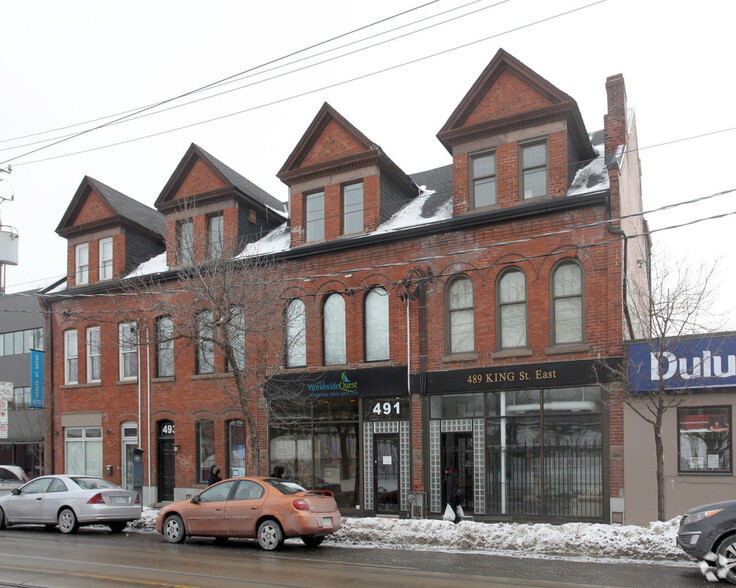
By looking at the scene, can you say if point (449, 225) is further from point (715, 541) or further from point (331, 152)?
point (715, 541)

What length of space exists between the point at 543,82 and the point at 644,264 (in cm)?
741

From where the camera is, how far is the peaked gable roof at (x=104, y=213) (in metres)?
26.8

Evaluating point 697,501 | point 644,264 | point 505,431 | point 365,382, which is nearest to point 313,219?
point 365,382

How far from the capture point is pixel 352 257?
2138 centimetres

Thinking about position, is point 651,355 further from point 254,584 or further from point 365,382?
point 254,584

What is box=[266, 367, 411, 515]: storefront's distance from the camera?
66.3ft

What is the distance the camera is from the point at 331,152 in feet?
73.0

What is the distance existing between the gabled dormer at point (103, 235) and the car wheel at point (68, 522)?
1045 cm

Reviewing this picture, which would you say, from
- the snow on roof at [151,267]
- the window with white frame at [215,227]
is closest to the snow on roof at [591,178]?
the window with white frame at [215,227]

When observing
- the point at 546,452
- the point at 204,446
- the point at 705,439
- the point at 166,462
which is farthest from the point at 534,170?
the point at 166,462

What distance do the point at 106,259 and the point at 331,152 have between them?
9.90 m

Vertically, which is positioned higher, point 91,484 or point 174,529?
point 91,484

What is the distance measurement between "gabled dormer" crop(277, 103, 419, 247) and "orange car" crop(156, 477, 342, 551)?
881 cm

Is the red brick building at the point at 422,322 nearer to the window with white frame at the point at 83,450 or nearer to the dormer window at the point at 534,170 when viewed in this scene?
the dormer window at the point at 534,170
